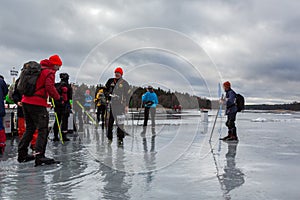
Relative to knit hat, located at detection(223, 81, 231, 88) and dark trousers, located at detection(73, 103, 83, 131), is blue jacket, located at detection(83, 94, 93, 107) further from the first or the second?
knit hat, located at detection(223, 81, 231, 88)

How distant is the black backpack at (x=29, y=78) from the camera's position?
468 centimetres

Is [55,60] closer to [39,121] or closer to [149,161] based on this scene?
[39,121]

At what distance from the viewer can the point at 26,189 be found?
3.50 meters

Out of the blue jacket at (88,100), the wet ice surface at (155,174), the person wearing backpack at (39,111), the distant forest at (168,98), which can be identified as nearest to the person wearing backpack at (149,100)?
the distant forest at (168,98)

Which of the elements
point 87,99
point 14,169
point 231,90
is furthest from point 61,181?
point 87,99

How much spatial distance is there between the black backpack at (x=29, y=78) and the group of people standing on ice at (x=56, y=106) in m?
0.05

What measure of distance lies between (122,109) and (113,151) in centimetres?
142

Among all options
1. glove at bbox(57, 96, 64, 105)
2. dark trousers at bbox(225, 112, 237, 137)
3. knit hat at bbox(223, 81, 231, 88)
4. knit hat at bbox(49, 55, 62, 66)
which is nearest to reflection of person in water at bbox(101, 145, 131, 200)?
knit hat at bbox(49, 55, 62, 66)

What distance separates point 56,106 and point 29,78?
3232 millimetres

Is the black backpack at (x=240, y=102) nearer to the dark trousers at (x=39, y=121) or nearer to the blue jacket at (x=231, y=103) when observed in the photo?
the blue jacket at (x=231, y=103)

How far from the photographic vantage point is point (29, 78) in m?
4.68

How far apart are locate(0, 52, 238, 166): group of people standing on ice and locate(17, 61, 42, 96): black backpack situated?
5cm

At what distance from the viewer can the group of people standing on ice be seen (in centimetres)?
486

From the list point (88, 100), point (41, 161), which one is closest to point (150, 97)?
point (88, 100)
